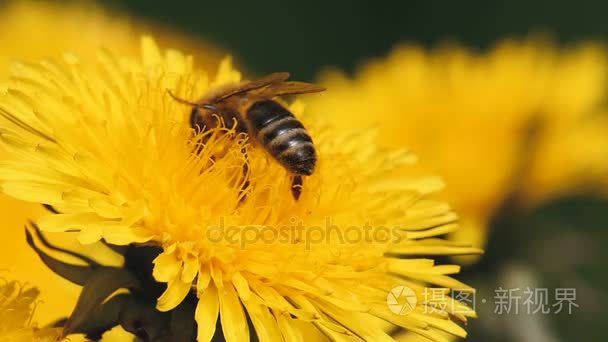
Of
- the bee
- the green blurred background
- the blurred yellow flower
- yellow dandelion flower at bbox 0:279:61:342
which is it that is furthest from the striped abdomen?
the green blurred background

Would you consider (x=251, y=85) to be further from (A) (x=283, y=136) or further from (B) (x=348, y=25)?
(B) (x=348, y=25)

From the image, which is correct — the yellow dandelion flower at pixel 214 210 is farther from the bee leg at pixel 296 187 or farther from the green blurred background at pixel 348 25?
the green blurred background at pixel 348 25

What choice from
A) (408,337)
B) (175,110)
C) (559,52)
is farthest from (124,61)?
(559,52)

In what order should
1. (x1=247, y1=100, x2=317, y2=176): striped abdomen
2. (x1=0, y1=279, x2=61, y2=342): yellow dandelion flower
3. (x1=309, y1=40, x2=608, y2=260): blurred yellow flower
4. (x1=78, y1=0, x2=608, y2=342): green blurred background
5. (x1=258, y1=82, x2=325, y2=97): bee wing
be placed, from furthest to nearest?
(x1=78, y1=0, x2=608, y2=342): green blurred background → (x1=309, y1=40, x2=608, y2=260): blurred yellow flower → (x1=258, y1=82, x2=325, y2=97): bee wing → (x1=247, y1=100, x2=317, y2=176): striped abdomen → (x1=0, y1=279, x2=61, y2=342): yellow dandelion flower

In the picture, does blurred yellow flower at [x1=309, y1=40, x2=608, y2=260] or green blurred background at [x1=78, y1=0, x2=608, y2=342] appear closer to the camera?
blurred yellow flower at [x1=309, y1=40, x2=608, y2=260]

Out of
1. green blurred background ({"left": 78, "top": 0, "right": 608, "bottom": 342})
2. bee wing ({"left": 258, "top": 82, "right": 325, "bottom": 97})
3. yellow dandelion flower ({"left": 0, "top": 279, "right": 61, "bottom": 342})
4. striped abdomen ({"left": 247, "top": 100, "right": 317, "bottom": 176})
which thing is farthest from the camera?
green blurred background ({"left": 78, "top": 0, "right": 608, "bottom": 342})

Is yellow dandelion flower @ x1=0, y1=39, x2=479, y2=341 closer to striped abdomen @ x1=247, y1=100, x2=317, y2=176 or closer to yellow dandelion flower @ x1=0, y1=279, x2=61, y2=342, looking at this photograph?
striped abdomen @ x1=247, y1=100, x2=317, y2=176

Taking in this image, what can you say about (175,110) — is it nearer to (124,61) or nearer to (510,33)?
(124,61)

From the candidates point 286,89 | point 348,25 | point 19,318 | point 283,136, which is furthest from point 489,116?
point 19,318
